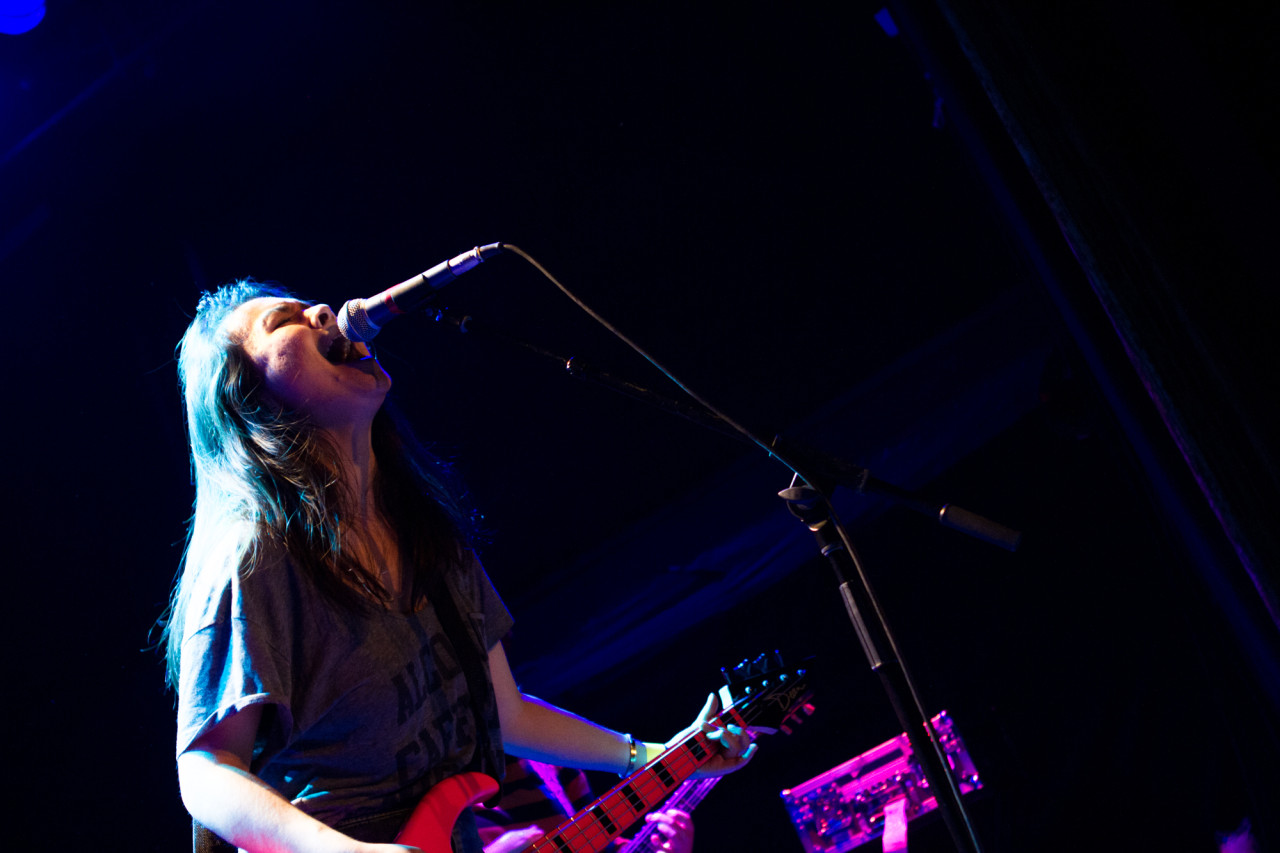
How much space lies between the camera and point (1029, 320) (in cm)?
306

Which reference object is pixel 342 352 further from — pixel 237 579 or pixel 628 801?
pixel 628 801

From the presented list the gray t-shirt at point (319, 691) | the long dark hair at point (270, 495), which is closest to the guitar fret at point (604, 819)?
the gray t-shirt at point (319, 691)

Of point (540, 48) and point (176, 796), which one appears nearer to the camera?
→ point (176, 796)

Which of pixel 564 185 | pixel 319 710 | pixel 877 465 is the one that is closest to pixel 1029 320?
pixel 877 465

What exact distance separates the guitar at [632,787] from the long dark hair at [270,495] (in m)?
0.38

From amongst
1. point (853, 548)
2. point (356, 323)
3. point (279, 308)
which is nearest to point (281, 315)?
point (279, 308)

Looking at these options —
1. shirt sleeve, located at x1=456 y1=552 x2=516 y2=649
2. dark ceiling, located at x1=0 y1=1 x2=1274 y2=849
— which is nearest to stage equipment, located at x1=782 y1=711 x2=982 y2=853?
dark ceiling, located at x1=0 y1=1 x2=1274 y2=849

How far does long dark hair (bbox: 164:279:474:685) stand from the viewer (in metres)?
1.67

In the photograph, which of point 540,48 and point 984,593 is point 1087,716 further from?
point 540,48

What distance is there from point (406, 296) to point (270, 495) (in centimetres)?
46

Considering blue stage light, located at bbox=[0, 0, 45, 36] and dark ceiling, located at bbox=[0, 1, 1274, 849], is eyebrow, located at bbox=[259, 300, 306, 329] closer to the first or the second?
dark ceiling, located at bbox=[0, 1, 1274, 849]

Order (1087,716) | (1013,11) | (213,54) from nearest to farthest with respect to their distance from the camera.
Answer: (1013,11) → (213,54) → (1087,716)

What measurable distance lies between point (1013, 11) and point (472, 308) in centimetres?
219

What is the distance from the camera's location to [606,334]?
320cm
